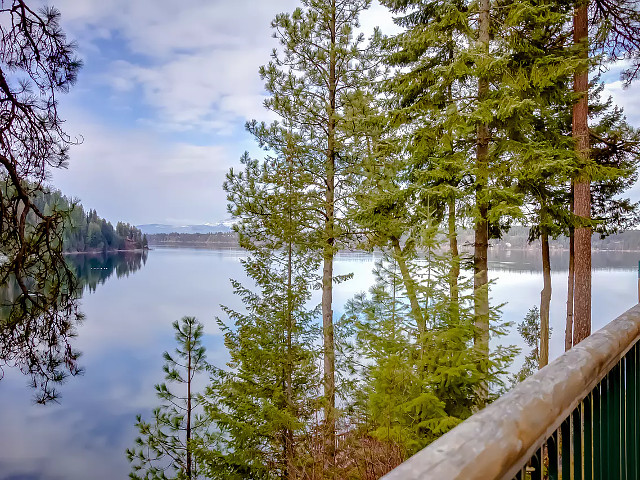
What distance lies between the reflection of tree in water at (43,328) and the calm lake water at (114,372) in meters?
0.42

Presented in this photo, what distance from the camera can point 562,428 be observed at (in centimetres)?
93

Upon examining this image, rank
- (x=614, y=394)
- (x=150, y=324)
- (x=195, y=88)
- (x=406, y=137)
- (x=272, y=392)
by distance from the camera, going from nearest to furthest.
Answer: (x=614, y=394), (x=406, y=137), (x=272, y=392), (x=150, y=324), (x=195, y=88)

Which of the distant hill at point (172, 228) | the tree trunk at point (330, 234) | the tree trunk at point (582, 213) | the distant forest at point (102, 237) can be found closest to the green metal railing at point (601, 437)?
the tree trunk at point (582, 213)

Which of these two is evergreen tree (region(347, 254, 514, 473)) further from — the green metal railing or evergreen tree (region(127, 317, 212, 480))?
evergreen tree (region(127, 317, 212, 480))

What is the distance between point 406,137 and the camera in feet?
26.5

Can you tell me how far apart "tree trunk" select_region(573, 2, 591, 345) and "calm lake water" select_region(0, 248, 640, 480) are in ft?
5.57

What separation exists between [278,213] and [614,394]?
8.06 meters

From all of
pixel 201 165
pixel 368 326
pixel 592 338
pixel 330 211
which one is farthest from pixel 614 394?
pixel 201 165

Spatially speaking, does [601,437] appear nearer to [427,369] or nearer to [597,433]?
[597,433]

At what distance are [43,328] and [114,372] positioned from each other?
29099 millimetres

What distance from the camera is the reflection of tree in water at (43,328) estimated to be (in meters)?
3.64

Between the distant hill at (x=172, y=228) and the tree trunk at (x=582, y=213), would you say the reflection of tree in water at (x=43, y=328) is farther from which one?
the distant hill at (x=172, y=228)

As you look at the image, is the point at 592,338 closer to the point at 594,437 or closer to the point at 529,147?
the point at 594,437

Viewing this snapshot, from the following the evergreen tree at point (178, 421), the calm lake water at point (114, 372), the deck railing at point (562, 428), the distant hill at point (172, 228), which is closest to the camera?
the deck railing at point (562, 428)
